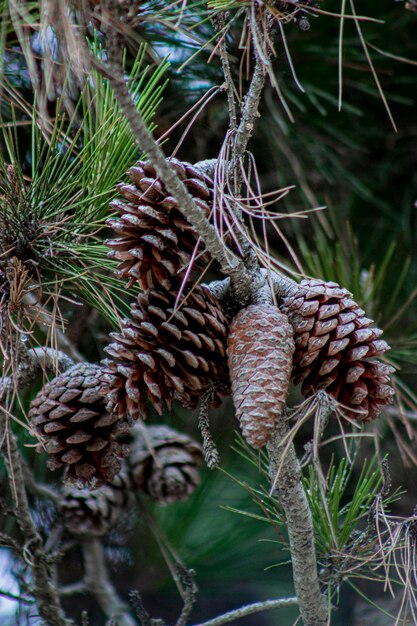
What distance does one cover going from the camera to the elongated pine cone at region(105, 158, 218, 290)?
1.44ft

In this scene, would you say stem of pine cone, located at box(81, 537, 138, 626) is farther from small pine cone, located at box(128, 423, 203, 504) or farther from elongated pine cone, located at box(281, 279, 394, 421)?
elongated pine cone, located at box(281, 279, 394, 421)

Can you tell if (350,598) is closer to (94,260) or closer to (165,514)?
(165,514)

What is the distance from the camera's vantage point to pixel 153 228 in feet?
1.45

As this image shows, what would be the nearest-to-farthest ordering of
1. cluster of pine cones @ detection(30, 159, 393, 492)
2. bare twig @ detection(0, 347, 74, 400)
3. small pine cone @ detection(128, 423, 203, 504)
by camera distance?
1. cluster of pine cones @ detection(30, 159, 393, 492)
2. bare twig @ detection(0, 347, 74, 400)
3. small pine cone @ detection(128, 423, 203, 504)

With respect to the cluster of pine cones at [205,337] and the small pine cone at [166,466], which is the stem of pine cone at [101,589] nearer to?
the small pine cone at [166,466]

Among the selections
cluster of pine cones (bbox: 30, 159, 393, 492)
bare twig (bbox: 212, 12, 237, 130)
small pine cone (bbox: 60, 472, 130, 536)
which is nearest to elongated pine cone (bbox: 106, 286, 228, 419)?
cluster of pine cones (bbox: 30, 159, 393, 492)

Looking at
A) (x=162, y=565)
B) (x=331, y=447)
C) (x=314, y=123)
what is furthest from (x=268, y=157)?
(x=162, y=565)

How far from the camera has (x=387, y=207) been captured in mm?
975

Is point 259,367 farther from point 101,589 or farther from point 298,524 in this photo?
point 101,589

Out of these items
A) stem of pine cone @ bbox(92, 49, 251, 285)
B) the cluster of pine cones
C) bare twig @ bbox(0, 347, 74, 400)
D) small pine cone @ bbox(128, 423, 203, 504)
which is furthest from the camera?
small pine cone @ bbox(128, 423, 203, 504)

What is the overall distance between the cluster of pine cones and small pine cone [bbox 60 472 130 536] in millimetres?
335

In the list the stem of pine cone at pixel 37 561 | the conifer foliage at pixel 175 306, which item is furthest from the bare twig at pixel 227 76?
the stem of pine cone at pixel 37 561

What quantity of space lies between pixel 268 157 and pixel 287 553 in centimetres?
51

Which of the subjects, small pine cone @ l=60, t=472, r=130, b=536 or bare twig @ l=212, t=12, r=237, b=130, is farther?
small pine cone @ l=60, t=472, r=130, b=536
